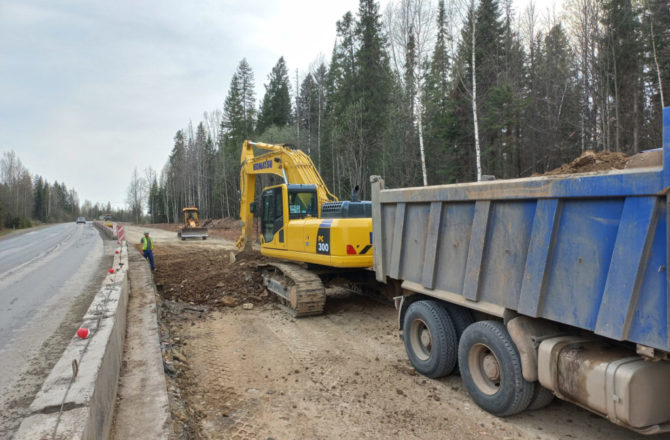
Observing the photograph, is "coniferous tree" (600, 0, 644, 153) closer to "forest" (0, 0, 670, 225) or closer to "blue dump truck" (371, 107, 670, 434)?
"forest" (0, 0, 670, 225)

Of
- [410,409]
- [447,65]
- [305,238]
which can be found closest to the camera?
[410,409]

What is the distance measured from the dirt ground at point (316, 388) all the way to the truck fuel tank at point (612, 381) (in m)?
0.76

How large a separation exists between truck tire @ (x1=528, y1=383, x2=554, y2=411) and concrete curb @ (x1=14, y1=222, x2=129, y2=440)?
3721mm

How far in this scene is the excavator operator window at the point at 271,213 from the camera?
875 centimetres

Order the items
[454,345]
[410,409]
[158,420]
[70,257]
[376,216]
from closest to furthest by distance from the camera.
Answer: [158,420], [410,409], [454,345], [376,216], [70,257]

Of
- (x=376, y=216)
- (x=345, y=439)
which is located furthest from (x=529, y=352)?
(x=376, y=216)

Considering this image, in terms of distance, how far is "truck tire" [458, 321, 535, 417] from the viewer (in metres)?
3.54

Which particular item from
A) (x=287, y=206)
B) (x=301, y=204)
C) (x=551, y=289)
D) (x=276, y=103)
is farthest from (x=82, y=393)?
(x=276, y=103)

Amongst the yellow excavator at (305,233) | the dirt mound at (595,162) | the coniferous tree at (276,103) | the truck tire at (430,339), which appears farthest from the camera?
the coniferous tree at (276,103)

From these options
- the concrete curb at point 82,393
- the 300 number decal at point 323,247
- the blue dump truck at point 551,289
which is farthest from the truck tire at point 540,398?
the 300 number decal at point 323,247

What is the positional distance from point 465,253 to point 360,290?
15.5 ft

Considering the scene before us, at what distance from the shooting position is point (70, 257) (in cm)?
1708

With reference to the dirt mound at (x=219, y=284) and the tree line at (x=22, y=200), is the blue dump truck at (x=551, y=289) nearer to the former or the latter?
the dirt mound at (x=219, y=284)

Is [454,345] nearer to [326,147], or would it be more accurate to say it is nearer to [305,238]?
[305,238]
